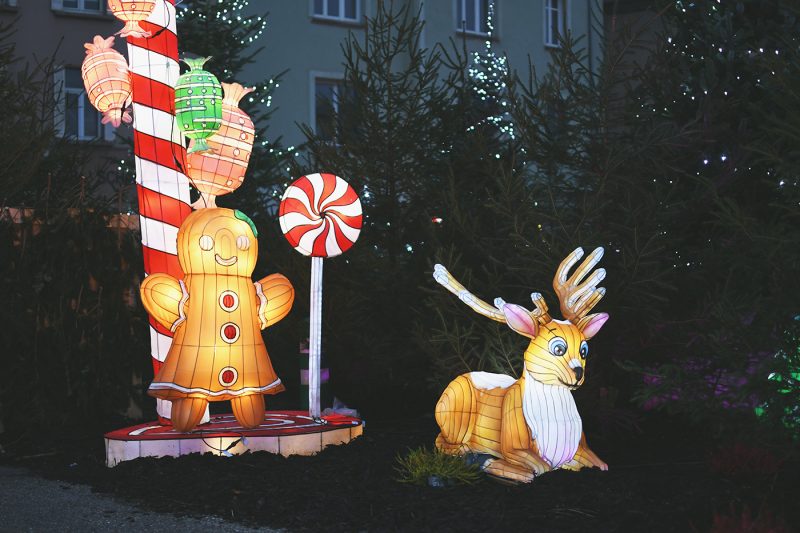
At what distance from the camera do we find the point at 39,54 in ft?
63.3

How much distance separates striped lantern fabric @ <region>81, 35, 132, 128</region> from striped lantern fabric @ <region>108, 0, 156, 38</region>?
19 centimetres

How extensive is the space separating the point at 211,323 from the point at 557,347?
2485mm

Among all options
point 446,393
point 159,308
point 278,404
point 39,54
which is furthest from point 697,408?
point 39,54

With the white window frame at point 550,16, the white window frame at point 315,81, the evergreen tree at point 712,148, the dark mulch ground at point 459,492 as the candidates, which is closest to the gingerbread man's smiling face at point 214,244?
the dark mulch ground at point 459,492

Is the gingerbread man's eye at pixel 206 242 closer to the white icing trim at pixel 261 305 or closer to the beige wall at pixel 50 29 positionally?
the white icing trim at pixel 261 305

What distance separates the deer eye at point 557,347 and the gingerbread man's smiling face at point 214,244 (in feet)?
7.94

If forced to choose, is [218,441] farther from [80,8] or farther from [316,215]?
[80,8]

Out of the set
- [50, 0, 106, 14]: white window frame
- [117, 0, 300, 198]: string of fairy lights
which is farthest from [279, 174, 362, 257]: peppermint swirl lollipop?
[50, 0, 106, 14]: white window frame

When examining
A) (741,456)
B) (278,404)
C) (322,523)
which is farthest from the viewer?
(278,404)

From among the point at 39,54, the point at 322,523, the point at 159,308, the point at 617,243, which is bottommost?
the point at 322,523

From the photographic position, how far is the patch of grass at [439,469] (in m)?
6.17

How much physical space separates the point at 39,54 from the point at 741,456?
53.9 ft

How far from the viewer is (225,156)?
759 cm

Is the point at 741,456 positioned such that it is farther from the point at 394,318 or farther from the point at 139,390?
the point at 139,390
